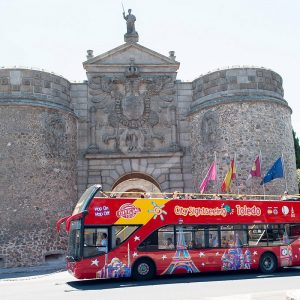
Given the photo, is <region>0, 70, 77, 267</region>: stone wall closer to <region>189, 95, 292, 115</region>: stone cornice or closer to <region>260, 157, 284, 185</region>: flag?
<region>189, 95, 292, 115</region>: stone cornice

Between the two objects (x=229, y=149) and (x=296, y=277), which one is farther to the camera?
(x=229, y=149)

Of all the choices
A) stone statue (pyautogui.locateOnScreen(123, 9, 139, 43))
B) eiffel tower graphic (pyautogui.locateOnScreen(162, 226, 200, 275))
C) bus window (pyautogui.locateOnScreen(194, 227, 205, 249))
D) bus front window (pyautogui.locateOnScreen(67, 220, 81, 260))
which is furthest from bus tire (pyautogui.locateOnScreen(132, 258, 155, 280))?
stone statue (pyautogui.locateOnScreen(123, 9, 139, 43))

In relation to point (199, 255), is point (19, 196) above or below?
above

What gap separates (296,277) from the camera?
12.8 metres

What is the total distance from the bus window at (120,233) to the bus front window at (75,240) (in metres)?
0.99

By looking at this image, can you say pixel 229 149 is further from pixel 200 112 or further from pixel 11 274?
pixel 11 274

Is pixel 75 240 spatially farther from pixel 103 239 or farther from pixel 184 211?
pixel 184 211

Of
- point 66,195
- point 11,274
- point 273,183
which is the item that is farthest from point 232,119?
point 11,274

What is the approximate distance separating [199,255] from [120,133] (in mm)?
11038

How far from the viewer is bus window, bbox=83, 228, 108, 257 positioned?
12.8 metres

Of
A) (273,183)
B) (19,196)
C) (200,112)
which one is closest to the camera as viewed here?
(19,196)

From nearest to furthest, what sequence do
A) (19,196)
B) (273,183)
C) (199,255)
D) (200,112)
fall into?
(199,255)
(19,196)
(273,183)
(200,112)

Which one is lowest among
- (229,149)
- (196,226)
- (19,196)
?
(196,226)

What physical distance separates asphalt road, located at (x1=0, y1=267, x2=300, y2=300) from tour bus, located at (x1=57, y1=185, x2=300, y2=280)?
471 millimetres
